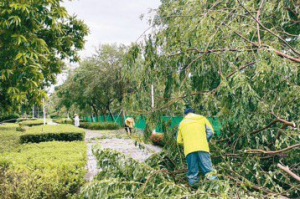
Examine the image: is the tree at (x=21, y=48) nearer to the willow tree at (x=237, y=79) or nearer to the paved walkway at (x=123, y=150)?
the paved walkway at (x=123, y=150)

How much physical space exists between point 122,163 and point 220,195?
59.8 inches

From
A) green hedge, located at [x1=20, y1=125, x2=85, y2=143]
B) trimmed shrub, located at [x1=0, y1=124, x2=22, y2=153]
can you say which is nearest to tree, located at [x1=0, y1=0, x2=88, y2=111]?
trimmed shrub, located at [x1=0, y1=124, x2=22, y2=153]

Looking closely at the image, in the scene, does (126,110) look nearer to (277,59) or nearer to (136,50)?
(136,50)

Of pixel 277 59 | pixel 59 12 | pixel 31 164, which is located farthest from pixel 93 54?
pixel 277 59

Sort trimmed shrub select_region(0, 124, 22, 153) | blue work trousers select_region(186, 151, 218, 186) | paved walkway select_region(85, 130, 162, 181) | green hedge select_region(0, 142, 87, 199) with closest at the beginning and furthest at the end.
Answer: blue work trousers select_region(186, 151, 218, 186), green hedge select_region(0, 142, 87, 199), paved walkway select_region(85, 130, 162, 181), trimmed shrub select_region(0, 124, 22, 153)

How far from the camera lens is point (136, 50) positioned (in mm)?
4855

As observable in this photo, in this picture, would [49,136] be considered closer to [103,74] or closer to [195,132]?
[195,132]

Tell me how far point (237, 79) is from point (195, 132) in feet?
3.67

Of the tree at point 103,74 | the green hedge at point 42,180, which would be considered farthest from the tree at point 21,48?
the tree at point 103,74

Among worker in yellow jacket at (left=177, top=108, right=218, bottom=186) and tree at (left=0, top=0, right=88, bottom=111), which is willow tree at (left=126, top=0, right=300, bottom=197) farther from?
tree at (left=0, top=0, right=88, bottom=111)

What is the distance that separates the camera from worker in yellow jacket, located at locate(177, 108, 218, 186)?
4266 millimetres

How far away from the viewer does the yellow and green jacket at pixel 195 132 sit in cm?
430

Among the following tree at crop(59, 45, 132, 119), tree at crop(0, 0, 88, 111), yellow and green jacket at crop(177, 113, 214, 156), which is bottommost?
yellow and green jacket at crop(177, 113, 214, 156)

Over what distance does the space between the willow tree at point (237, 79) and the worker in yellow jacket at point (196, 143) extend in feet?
0.80
